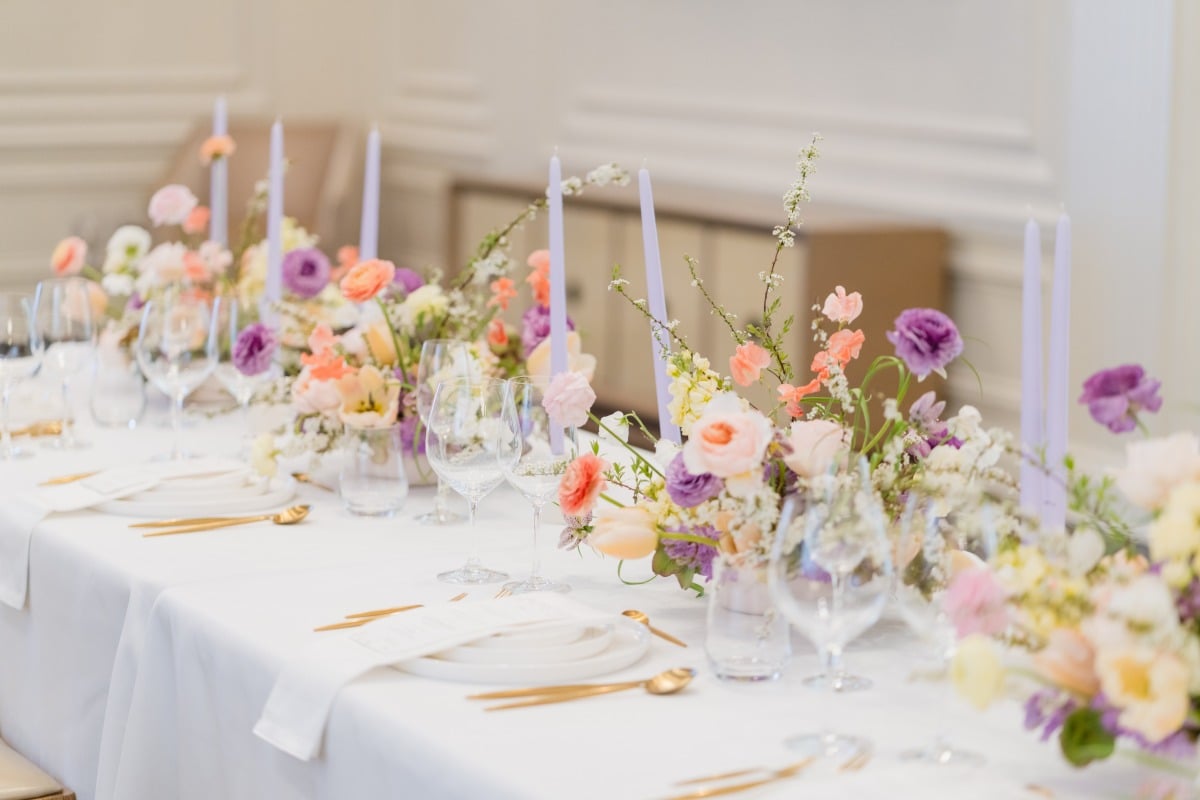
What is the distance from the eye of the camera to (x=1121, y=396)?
3.76ft

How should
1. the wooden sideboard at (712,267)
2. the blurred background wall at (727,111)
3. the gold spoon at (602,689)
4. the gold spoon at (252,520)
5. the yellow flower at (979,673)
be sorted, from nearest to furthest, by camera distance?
the yellow flower at (979,673), the gold spoon at (602,689), the gold spoon at (252,520), the blurred background wall at (727,111), the wooden sideboard at (712,267)

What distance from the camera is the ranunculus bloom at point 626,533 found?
1511 mm

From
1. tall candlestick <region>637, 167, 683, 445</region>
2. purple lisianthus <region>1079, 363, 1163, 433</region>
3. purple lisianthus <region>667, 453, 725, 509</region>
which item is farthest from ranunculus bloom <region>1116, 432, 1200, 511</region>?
tall candlestick <region>637, 167, 683, 445</region>

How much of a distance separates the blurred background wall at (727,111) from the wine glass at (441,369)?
3.36ft

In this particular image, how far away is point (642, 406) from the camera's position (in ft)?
14.5

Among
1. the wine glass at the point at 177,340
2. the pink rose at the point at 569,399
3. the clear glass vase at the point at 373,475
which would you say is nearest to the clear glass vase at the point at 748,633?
the pink rose at the point at 569,399

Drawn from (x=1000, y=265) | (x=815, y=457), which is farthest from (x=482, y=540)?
(x=1000, y=265)

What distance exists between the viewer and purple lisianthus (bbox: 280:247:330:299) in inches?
94.5

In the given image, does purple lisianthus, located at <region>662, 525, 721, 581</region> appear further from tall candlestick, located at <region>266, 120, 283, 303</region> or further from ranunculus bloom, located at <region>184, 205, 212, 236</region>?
ranunculus bloom, located at <region>184, 205, 212, 236</region>

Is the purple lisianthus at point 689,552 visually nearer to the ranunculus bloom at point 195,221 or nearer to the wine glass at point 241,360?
the wine glass at point 241,360

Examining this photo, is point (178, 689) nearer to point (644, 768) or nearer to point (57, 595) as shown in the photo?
point (57, 595)

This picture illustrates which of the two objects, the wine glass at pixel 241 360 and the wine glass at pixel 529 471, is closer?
the wine glass at pixel 529 471

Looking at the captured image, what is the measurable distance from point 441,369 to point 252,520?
29cm

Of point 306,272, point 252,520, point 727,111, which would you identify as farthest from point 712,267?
point 252,520
